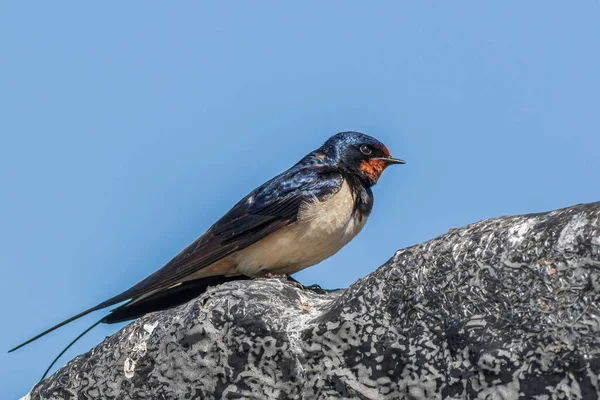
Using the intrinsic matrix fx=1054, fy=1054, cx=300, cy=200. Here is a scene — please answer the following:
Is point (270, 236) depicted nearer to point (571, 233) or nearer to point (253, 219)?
point (253, 219)

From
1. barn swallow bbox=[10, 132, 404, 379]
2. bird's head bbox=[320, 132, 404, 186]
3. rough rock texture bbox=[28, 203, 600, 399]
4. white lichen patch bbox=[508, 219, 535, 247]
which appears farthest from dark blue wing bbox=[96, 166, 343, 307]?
white lichen patch bbox=[508, 219, 535, 247]

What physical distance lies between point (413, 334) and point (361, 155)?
2.03 m

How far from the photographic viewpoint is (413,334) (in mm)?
2586

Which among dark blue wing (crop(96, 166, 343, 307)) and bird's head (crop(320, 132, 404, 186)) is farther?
bird's head (crop(320, 132, 404, 186))

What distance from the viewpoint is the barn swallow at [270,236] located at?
3.95m

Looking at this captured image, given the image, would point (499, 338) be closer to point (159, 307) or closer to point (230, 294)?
point (230, 294)

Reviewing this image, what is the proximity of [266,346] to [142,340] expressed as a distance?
446 millimetres

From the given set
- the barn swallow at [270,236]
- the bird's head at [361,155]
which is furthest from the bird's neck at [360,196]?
the bird's head at [361,155]

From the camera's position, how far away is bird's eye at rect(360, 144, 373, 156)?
455 centimetres

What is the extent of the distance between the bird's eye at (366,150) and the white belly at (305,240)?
461mm

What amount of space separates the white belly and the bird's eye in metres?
0.46

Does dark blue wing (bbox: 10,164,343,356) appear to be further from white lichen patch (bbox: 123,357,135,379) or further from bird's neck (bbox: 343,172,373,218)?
white lichen patch (bbox: 123,357,135,379)

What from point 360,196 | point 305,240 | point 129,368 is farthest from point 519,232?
point 360,196

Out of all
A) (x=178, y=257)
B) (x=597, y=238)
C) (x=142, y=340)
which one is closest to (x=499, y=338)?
(x=597, y=238)
